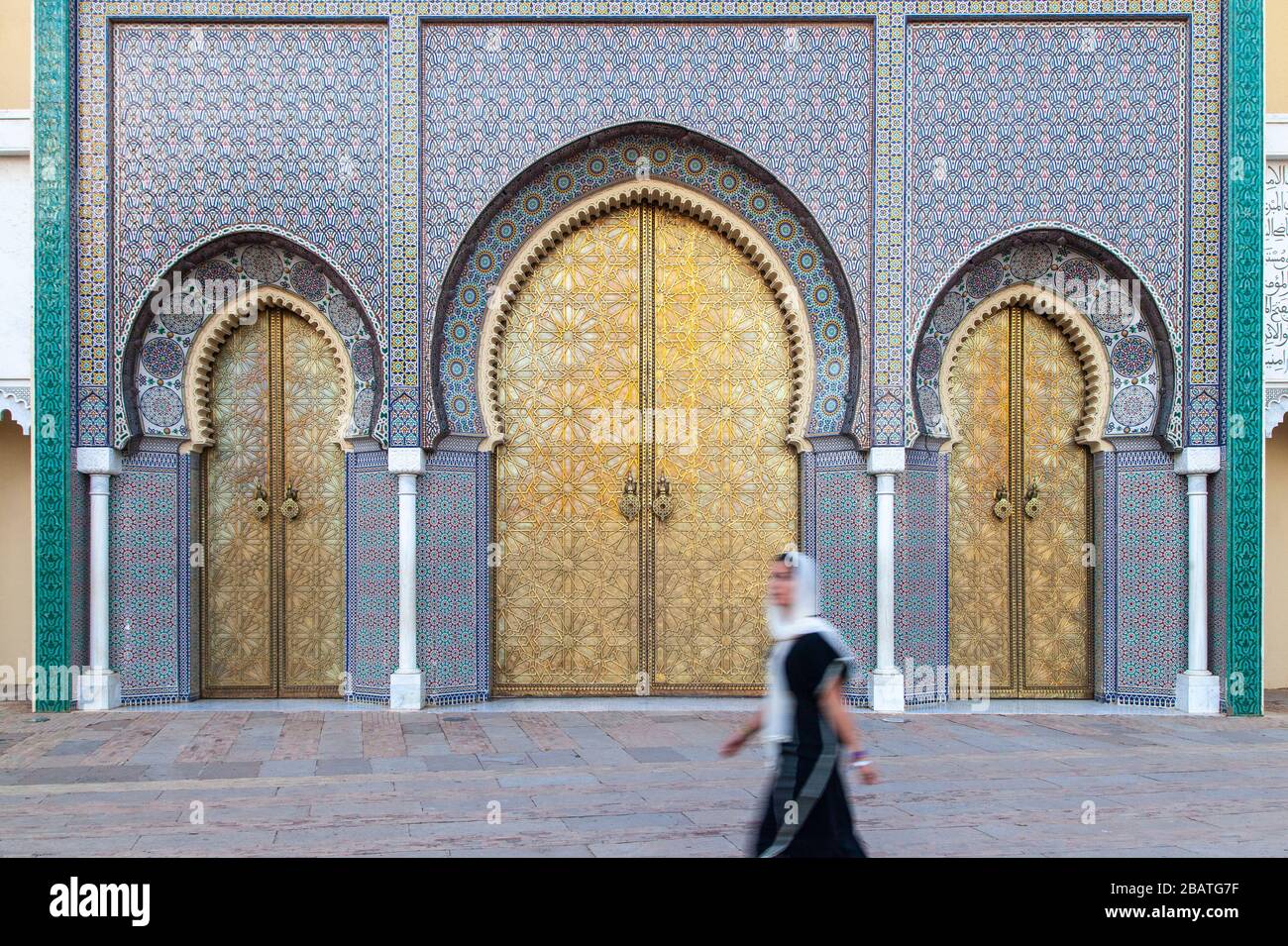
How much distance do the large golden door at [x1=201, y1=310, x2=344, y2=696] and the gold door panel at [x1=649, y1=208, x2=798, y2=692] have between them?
2.32 metres

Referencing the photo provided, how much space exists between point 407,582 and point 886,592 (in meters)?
3.19

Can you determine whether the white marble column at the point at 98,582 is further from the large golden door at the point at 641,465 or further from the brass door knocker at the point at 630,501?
the brass door knocker at the point at 630,501

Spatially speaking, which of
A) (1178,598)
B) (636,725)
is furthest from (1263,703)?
(636,725)

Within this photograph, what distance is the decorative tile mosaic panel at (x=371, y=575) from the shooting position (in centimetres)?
764

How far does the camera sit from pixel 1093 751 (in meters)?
6.36

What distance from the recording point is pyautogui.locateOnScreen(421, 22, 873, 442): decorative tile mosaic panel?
7.66m

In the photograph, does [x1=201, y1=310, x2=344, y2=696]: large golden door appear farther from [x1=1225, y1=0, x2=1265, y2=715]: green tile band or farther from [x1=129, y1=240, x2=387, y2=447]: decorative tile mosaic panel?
[x1=1225, y1=0, x2=1265, y2=715]: green tile band

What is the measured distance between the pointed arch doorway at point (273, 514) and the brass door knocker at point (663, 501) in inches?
86.8

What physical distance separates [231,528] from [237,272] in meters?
1.78

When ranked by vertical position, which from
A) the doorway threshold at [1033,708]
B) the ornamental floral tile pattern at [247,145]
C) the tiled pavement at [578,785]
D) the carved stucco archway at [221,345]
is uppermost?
the ornamental floral tile pattern at [247,145]

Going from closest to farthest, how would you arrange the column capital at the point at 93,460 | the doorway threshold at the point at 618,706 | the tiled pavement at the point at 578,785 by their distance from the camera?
the tiled pavement at the point at 578,785, the column capital at the point at 93,460, the doorway threshold at the point at 618,706

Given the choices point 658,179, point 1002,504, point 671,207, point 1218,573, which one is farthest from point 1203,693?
point 658,179

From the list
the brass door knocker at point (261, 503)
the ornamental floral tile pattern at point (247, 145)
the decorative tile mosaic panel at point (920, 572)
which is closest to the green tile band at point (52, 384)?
the ornamental floral tile pattern at point (247, 145)

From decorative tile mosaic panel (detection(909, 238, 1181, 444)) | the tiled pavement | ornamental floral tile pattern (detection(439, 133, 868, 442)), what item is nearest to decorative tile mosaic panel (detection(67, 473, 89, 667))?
the tiled pavement
